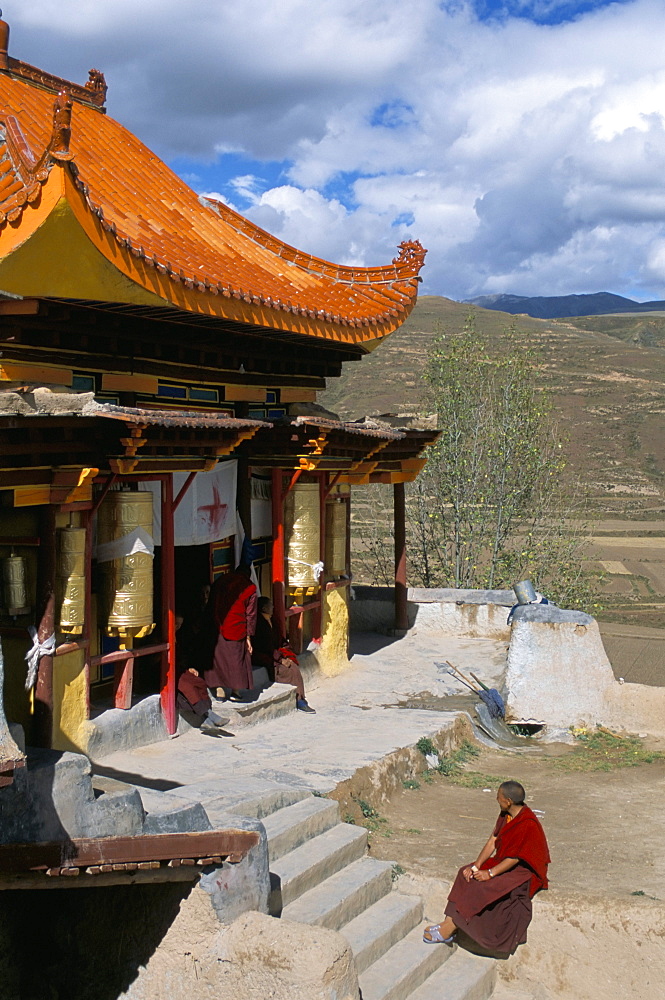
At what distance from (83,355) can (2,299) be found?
1045 mm

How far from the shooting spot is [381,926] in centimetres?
623

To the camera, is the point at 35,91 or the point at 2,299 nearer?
the point at 2,299

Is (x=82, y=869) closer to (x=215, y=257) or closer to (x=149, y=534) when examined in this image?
(x=149, y=534)

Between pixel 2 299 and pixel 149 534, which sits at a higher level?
pixel 2 299

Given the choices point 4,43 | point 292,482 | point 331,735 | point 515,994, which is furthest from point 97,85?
point 515,994

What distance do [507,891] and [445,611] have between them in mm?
7993

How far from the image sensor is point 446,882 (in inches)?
273

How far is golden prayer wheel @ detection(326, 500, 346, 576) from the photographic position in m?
11.5

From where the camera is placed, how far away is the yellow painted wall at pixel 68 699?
722cm

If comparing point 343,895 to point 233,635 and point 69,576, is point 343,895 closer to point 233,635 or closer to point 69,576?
point 69,576

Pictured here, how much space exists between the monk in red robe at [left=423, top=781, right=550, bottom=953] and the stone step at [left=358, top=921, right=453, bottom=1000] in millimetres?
97

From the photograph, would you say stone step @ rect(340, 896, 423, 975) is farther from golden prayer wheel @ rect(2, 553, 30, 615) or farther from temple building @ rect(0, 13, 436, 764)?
golden prayer wheel @ rect(2, 553, 30, 615)

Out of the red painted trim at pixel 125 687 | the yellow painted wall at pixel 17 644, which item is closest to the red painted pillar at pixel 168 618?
the red painted trim at pixel 125 687

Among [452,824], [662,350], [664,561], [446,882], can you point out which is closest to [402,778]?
[452,824]
